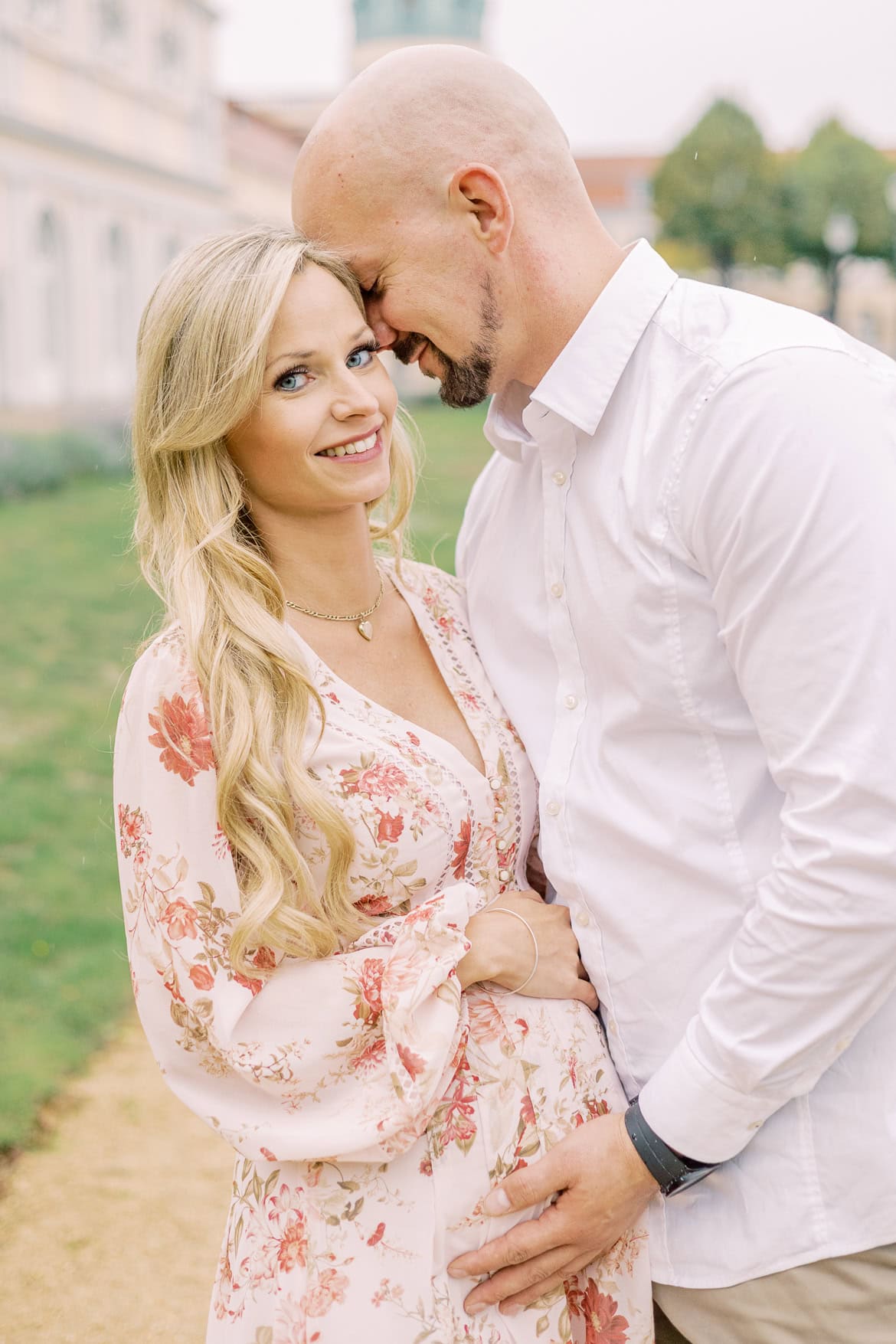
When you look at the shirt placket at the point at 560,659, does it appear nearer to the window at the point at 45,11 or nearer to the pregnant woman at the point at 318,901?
the pregnant woman at the point at 318,901

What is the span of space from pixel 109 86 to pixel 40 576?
13.7ft

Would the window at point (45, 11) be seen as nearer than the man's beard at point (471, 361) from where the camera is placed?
No

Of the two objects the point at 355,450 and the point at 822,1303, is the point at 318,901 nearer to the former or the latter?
the point at 355,450

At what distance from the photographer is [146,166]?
10.5 metres

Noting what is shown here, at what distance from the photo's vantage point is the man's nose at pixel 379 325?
2.02 metres

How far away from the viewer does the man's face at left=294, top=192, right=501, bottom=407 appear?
1.89 m

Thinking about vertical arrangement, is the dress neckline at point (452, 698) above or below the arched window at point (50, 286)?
above

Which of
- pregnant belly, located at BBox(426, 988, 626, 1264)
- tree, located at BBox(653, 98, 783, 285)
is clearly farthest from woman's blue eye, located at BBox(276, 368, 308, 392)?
tree, located at BBox(653, 98, 783, 285)

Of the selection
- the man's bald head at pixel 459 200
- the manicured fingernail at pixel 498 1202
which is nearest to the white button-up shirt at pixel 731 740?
the man's bald head at pixel 459 200

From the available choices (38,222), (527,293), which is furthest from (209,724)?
(38,222)

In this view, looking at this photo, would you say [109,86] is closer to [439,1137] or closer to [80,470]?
[80,470]

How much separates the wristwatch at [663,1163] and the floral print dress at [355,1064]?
0.12 meters

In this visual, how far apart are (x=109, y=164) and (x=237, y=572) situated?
30.9ft

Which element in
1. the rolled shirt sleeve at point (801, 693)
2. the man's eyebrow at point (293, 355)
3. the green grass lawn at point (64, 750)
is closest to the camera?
the rolled shirt sleeve at point (801, 693)
